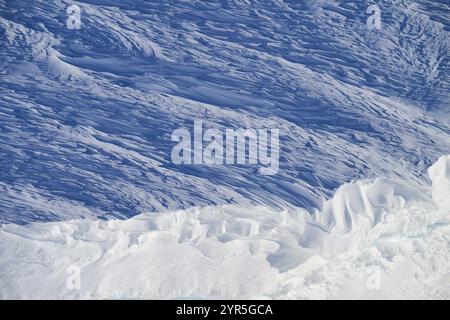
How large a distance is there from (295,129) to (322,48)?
42 centimetres

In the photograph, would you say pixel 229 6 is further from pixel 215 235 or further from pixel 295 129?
pixel 215 235

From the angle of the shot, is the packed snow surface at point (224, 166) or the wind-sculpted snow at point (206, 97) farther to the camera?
the wind-sculpted snow at point (206, 97)

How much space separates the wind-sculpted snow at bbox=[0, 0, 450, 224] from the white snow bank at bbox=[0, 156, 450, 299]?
0.24 feet

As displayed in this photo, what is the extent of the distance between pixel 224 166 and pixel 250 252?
1.26 feet

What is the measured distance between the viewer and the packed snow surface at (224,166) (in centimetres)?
251

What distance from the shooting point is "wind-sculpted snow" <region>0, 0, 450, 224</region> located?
8.96 feet

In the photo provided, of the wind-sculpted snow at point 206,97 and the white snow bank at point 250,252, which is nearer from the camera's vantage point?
the white snow bank at point 250,252

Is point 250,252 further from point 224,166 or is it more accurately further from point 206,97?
point 206,97

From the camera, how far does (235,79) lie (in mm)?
3057

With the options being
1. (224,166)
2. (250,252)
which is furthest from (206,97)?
(250,252)

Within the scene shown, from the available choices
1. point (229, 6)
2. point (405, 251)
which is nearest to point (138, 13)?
point (229, 6)

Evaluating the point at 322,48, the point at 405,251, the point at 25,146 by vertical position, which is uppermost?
the point at 322,48

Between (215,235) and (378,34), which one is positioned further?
(378,34)

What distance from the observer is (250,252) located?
2539mm
